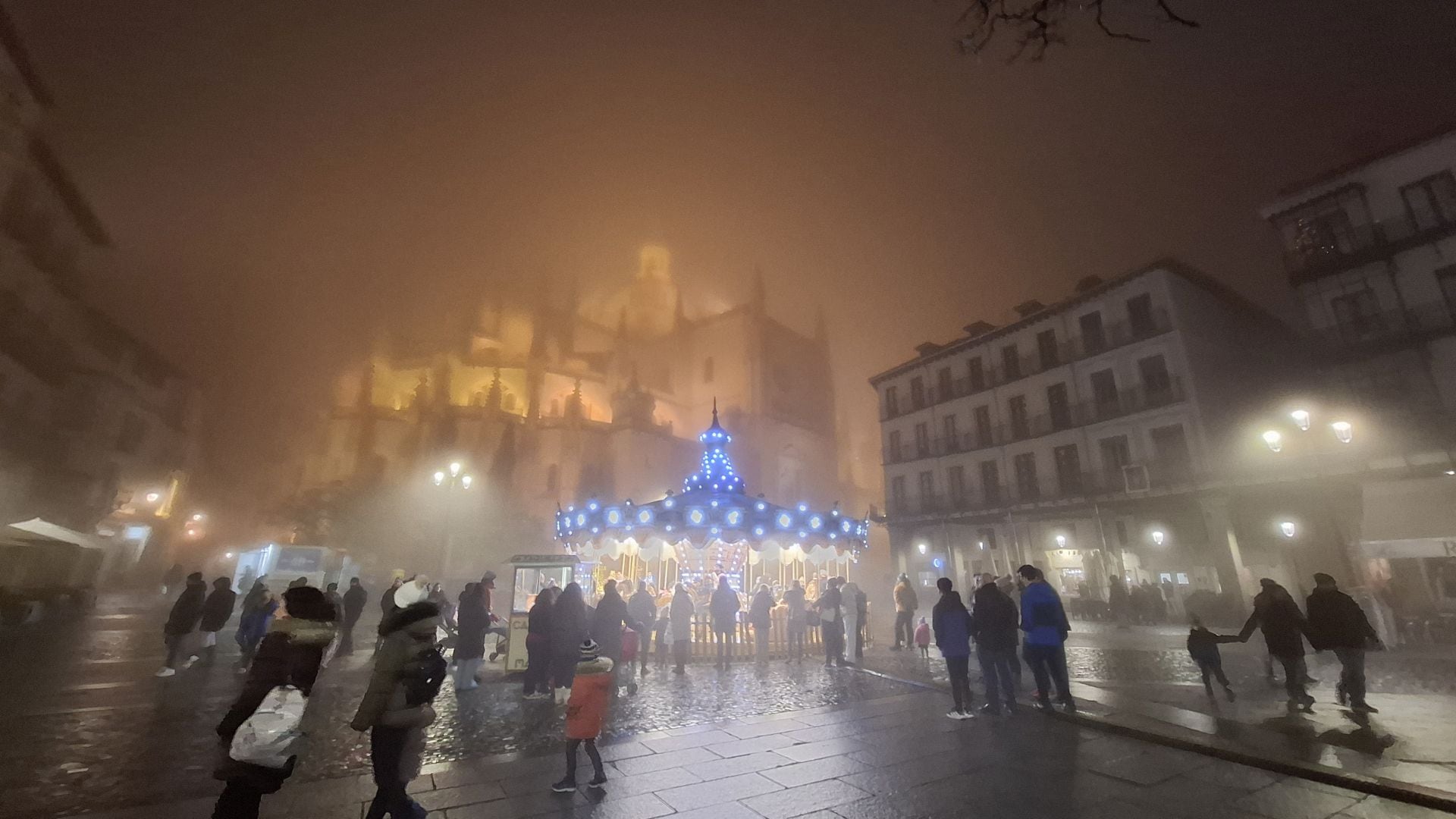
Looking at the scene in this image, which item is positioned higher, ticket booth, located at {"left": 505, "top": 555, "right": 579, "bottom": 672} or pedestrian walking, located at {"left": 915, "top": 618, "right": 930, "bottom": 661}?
ticket booth, located at {"left": 505, "top": 555, "right": 579, "bottom": 672}

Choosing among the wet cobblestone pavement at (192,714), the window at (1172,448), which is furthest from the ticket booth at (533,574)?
the window at (1172,448)

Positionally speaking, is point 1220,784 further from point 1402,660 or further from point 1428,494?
point 1428,494

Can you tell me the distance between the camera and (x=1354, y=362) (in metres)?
18.8

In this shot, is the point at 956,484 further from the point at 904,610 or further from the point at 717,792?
the point at 717,792

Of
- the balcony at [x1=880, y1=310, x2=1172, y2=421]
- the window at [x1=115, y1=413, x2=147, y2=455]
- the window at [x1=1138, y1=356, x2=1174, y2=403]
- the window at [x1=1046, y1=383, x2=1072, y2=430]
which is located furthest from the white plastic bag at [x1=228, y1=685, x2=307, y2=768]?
the window at [x1=115, y1=413, x2=147, y2=455]

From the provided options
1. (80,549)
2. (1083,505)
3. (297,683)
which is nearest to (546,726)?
(297,683)

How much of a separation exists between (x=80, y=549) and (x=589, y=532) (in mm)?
25645

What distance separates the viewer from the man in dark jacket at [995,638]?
284 inches

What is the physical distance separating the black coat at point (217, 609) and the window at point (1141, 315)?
29504 millimetres

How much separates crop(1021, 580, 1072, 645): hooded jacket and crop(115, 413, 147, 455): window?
144 feet

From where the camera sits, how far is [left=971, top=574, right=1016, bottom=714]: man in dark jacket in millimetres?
7209

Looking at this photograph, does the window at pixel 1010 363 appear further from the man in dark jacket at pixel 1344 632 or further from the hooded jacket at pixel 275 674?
the hooded jacket at pixel 275 674

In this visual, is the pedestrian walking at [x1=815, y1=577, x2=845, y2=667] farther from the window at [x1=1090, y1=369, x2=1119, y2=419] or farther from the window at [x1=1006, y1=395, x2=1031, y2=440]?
the window at [x1=1006, y1=395, x2=1031, y2=440]

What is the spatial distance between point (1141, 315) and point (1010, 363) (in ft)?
18.5
